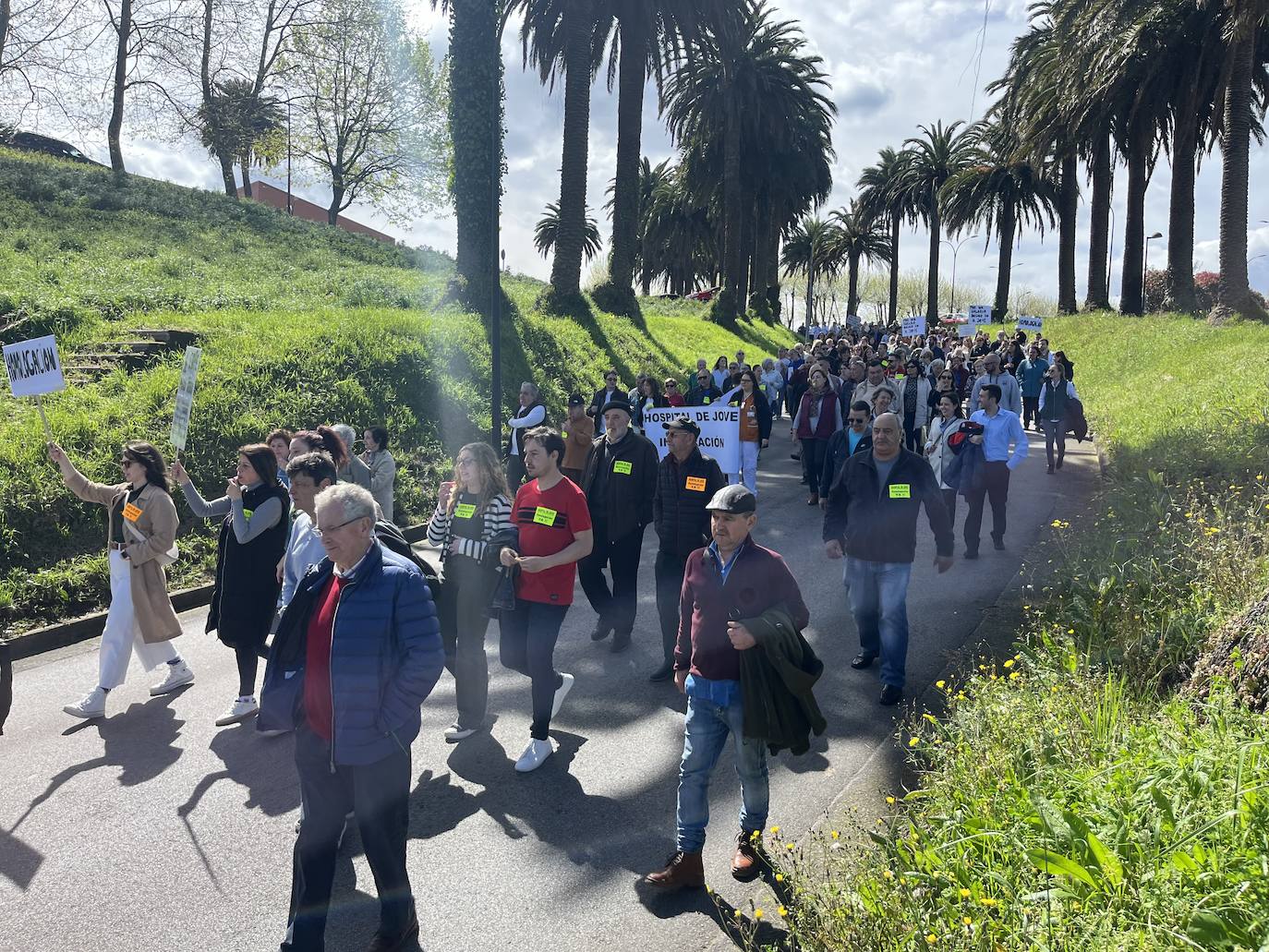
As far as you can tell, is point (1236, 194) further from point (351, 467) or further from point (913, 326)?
point (351, 467)

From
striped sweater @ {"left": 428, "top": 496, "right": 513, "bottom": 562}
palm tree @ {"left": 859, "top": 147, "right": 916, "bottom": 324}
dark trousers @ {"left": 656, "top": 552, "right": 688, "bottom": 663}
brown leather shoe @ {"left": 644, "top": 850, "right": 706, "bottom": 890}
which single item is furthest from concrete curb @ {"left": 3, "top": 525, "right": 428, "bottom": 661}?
palm tree @ {"left": 859, "top": 147, "right": 916, "bottom": 324}

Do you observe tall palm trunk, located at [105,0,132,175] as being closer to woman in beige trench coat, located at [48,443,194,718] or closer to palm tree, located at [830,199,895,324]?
woman in beige trench coat, located at [48,443,194,718]

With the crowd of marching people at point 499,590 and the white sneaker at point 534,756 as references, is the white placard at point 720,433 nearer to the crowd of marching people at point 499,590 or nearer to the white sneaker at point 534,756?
the crowd of marching people at point 499,590

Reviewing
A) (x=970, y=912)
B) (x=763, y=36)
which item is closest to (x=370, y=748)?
(x=970, y=912)

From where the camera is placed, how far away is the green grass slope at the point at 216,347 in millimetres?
9883

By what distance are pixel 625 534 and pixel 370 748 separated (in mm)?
3943

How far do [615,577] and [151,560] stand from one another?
3.54 m

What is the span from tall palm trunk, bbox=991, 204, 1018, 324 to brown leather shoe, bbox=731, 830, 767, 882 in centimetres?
4889

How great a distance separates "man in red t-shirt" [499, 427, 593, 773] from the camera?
5.29 m

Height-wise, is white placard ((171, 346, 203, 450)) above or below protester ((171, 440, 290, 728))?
above

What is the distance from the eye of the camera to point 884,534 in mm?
6211

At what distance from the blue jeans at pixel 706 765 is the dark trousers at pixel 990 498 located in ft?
21.6

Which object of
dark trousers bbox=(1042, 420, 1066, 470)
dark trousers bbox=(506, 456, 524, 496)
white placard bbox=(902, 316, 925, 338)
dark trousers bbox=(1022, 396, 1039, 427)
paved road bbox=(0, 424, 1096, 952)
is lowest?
paved road bbox=(0, 424, 1096, 952)

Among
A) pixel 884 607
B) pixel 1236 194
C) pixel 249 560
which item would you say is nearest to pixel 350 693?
pixel 249 560
